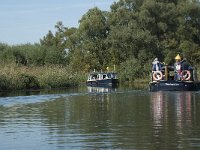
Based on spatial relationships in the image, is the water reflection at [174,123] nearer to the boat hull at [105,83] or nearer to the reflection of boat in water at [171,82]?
the reflection of boat in water at [171,82]

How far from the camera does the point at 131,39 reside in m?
85.3

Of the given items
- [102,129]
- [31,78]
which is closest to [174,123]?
[102,129]

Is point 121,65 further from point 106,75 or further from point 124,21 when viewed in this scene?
point 106,75

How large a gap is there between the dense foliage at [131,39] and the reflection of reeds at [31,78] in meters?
16.7

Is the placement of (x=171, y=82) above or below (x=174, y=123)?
above

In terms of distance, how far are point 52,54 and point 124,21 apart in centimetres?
1308

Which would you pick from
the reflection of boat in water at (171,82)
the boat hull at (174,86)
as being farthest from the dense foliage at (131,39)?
the boat hull at (174,86)

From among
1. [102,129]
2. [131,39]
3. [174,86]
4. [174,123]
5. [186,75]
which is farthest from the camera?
[131,39]

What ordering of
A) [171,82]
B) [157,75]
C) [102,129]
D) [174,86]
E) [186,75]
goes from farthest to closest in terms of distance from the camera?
[157,75] < [186,75] < [171,82] < [174,86] < [102,129]

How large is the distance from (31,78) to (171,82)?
60.6 ft

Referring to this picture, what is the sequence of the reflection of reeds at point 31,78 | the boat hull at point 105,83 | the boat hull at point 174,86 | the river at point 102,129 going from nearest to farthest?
the river at point 102,129 < the boat hull at point 174,86 < the reflection of reeds at point 31,78 < the boat hull at point 105,83

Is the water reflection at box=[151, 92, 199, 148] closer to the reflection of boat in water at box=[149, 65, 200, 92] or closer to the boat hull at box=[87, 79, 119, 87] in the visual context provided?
the reflection of boat in water at box=[149, 65, 200, 92]

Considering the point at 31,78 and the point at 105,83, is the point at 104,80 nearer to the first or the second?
the point at 105,83

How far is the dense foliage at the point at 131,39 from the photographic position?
8556cm
